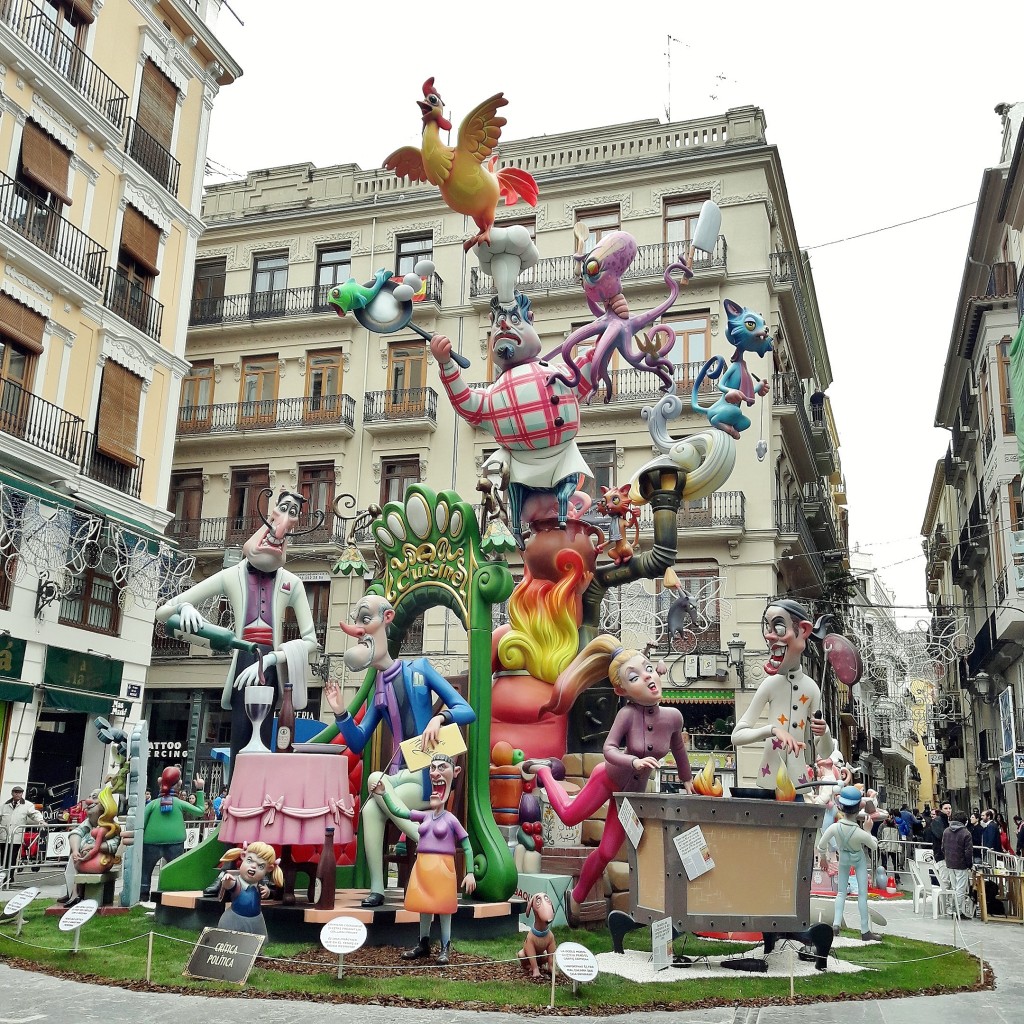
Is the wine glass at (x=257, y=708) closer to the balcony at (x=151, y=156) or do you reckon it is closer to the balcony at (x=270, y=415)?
the balcony at (x=151, y=156)

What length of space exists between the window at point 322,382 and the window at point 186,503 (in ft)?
12.6

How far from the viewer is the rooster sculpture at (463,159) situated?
1039 centimetres

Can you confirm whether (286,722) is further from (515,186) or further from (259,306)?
(259,306)

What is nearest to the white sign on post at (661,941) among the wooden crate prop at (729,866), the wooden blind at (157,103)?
the wooden crate prop at (729,866)

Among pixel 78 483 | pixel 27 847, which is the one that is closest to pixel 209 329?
pixel 78 483

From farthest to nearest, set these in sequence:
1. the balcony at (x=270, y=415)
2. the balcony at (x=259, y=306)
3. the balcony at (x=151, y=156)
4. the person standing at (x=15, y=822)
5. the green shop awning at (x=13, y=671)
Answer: the balcony at (x=259, y=306) → the balcony at (x=270, y=415) → the balcony at (x=151, y=156) → the green shop awning at (x=13, y=671) → the person standing at (x=15, y=822)

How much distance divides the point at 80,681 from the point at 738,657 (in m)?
13.7

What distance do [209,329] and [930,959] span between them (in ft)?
87.5

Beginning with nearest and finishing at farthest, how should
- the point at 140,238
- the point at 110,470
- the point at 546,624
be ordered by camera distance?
the point at 546,624 < the point at 110,470 < the point at 140,238

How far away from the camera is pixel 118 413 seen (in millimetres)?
20219

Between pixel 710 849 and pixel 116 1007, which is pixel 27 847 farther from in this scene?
pixel 710 849

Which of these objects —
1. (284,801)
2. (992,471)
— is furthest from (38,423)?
(992,471)

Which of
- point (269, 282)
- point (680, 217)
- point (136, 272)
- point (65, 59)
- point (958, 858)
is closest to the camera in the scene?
point (958, 858)

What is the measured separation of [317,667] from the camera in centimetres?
2811
